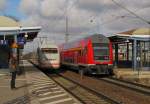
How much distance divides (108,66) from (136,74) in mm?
3567

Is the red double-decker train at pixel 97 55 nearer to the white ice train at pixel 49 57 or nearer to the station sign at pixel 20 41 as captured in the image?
the station sign at pixel 20 41

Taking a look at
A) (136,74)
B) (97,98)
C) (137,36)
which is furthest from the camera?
(137,36)

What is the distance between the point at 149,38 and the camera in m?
43.5

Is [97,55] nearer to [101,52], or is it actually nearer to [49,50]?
[101,52]

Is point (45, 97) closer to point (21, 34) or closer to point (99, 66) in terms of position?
point (99, 66)

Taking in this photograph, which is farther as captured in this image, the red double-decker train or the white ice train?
the white ice train

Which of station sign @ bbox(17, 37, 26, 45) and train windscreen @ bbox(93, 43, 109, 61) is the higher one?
station sign @ bbox(17, 37, 26, 45)

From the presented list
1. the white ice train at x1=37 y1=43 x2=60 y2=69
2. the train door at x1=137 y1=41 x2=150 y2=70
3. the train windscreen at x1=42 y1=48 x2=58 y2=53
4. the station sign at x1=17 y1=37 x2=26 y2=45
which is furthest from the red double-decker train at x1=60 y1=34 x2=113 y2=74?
the train door at x1=137 y1=41 x2=150 y2=70

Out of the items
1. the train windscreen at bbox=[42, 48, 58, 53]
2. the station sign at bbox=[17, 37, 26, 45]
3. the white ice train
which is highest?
the station sign at bbox=[17, 37, 26, 45]

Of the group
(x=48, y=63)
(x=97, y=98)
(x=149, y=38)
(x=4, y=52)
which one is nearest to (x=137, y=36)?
(x=149, y=38)

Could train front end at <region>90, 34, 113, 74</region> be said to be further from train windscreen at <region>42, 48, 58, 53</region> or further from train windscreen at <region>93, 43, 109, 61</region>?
train windscreen at <region>42, 48, 58, 53</region>

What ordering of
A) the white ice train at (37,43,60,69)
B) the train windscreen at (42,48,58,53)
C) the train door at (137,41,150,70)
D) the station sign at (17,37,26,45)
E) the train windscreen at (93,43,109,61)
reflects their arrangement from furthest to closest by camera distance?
the train door at (137,41,150,70), the train windscreen at (42,48,58,53), the white ice train at (37,43,60,69), the station sign at (17,37,26,45), the train windscreen at (93,43,109,61)

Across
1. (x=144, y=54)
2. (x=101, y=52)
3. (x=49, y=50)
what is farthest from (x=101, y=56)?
(x=144, y=54)

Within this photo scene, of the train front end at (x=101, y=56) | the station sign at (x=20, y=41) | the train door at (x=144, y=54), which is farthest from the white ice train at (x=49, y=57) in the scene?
the train door at (x=144, y=54)
